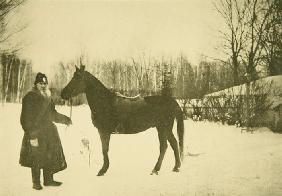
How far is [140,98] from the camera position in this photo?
3.81 meters

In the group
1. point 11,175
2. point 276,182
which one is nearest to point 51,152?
point 11,175

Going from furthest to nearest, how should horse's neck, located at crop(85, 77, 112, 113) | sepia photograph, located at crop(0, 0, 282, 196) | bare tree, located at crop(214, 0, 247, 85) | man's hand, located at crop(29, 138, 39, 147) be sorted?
bare tree, located at crop(214, 0, 247, 85) < horse's neck, located at crop(85, 77, 112, 113) < sepia photograph, located at crop(0, 0, 282, 196) < man's hand, located at crop(29, 138, 39, 147)

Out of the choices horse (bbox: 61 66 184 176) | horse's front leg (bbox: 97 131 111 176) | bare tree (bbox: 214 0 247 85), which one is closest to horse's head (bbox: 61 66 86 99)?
horse (bbox: 61 66 184 176)

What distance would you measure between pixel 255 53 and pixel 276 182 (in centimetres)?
135

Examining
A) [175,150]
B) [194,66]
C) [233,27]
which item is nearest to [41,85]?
[175,150]

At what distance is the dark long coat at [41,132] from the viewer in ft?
11.6

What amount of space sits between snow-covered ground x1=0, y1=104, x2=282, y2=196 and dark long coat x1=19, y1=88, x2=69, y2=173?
0.28 feet

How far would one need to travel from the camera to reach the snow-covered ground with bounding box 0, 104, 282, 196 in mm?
3658

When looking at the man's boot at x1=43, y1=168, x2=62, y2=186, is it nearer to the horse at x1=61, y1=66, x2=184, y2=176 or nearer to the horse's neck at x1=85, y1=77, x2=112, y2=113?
the horse at x1=61, y1=66, x2=184, y2=176

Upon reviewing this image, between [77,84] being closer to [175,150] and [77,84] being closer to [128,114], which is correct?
[128,114]

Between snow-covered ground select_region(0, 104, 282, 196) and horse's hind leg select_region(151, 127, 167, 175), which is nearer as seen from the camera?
snow-covered ground select_region(0, 104, 282, 196)

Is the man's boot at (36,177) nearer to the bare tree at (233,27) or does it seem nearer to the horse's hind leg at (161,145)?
the horse's hind leg at (161,145)

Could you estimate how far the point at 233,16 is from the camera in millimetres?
4211

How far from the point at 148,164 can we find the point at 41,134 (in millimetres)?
1045
